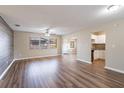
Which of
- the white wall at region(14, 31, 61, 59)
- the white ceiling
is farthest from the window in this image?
the white ceiling

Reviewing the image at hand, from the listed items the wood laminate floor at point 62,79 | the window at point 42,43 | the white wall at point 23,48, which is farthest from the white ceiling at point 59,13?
the window at point 42,43

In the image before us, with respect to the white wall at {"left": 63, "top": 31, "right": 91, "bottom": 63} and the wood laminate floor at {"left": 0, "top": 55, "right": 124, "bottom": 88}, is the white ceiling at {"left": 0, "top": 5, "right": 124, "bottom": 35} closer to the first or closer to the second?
the wood laminate floor at {"left": 0, "top": 55, "right": 124, "bottom": 88}

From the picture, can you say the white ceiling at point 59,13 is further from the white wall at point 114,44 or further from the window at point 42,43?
the window at point 42,43

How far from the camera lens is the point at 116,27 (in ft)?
14.5

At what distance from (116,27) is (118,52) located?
42.0 inches

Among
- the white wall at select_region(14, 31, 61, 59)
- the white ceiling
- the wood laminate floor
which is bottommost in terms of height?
the wood laminate floor

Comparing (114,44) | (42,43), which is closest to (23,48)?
(42,43)

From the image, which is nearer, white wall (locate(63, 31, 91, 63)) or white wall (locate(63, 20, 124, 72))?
white wall (locate(63, 20, 124, 72))

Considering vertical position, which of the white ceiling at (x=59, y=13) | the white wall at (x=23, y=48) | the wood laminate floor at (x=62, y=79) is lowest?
the wood laminate floor at (x=62, y=79)

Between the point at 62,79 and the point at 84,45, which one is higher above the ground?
the point at 84,45

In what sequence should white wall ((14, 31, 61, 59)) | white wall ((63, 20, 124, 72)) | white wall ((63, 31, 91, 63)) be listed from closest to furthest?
1. white wall ((63, 20, 124, 72))
2. white wall ((63, 31, 91, 63))
3. white wall ((14, 31, 61, 59))

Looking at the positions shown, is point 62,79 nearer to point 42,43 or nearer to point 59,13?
point 59,13
